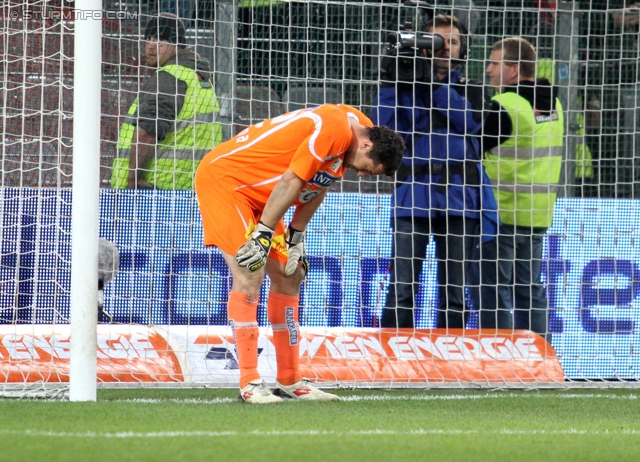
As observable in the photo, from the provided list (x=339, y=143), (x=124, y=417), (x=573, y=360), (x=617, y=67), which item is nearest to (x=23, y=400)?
(x=124, y=417)

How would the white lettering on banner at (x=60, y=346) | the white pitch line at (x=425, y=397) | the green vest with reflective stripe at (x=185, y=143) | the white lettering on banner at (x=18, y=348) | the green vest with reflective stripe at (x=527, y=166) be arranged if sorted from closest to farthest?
the white pitch line at (x=425, y=397) < the white lettering on banner at (x=18, y=348) < the white lettering on banner at (x=60, y=346) < the green vest with reflective stripe at (x=185, y=143) < the green vest with reflective stripe at (x=527, y=166)

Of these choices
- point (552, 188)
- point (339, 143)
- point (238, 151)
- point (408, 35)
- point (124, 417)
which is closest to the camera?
point (124, 417)

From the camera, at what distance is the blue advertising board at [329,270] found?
21.4ft

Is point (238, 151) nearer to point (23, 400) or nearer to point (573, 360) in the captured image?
point (23, 400)

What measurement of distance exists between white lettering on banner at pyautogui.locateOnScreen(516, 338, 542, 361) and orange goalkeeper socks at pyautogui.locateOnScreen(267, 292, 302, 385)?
1.90 m

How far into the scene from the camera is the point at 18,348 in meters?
5.79

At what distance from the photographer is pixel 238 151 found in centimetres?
495

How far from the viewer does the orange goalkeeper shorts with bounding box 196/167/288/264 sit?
483 centimetres

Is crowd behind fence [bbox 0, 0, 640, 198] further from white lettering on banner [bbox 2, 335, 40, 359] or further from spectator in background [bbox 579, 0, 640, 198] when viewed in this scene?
white lettering on banner [bbox 2, 335, 40, 359]

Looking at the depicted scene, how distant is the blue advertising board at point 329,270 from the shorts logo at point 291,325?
1.31 metres

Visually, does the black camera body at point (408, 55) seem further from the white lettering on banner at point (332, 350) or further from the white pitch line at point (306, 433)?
the white pitch line at point (306, 433)

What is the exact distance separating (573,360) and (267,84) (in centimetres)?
287

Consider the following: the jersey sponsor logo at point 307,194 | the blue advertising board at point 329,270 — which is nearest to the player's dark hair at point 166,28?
the blue advertising board at point 329,270

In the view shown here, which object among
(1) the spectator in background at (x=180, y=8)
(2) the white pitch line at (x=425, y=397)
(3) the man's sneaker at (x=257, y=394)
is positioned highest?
(1) the spectator in background at (x=180, y=8)
